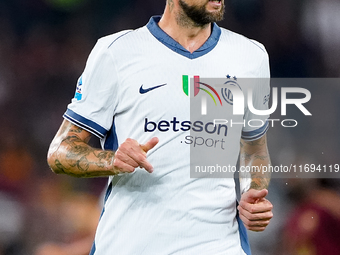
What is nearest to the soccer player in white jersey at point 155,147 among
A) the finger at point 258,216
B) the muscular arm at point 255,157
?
the finger at point 258,216

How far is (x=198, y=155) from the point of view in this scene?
1.99m

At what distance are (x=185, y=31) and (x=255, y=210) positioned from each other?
0.81m

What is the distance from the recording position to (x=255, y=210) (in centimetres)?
190

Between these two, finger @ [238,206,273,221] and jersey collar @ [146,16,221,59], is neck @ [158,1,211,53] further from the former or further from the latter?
finger @ [238,206,273,221]

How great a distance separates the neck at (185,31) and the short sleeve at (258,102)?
284 mm

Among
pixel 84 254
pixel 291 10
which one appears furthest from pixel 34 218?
pixel 291 10

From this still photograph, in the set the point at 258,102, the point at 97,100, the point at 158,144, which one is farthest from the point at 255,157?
the point at 97,100

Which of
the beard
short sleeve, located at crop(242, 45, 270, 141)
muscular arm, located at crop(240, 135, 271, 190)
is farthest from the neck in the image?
muscular arm, located at crop(240, 135, 271, 190)

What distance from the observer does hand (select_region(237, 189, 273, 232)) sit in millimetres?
1897

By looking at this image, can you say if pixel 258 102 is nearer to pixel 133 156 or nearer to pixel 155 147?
pixel 155 147

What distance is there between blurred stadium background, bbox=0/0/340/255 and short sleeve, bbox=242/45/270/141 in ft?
5.52

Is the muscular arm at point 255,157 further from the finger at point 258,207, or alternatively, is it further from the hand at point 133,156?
the hand at point 133,156

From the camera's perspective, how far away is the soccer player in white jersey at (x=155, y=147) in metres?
1.91

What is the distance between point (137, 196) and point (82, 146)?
28 centimetres
